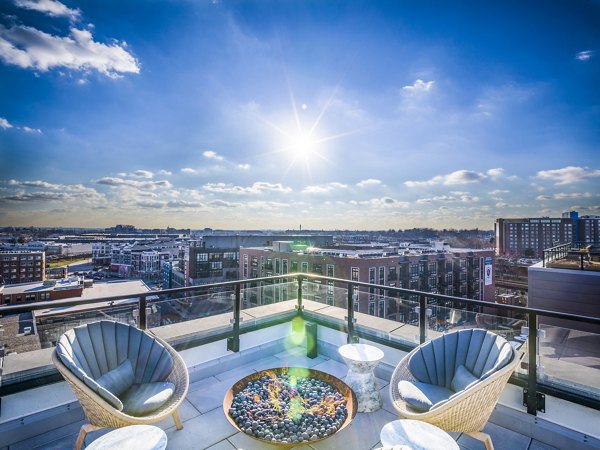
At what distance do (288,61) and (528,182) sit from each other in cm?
2109

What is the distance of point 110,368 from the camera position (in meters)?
2.35

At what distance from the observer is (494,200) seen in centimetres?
2719

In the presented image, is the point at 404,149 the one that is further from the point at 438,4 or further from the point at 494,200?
the point at 494,200

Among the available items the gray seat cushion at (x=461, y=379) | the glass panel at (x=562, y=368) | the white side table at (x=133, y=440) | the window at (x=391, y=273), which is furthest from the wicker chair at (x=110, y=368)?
the window at (x=391, y=273)

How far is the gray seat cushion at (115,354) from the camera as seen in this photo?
2.17 metres

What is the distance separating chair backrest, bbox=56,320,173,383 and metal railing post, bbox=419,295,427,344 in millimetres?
2588

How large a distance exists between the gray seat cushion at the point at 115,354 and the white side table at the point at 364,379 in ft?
5.30

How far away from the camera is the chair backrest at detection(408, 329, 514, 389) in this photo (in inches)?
89.5

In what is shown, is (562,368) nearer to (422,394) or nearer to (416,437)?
(422,394)

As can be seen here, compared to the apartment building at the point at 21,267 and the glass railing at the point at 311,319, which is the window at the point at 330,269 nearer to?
the glass railing at the point at 311,319

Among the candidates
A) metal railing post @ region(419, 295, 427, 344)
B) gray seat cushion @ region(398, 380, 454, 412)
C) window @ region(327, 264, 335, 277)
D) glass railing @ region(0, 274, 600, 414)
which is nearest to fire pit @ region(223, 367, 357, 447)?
gray seat cushion @ region(398, 380, 454, 412)

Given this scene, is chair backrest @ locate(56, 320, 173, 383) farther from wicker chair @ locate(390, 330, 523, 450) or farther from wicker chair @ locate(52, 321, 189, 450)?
wicker chair @ locate(390, 330, 523, 450)

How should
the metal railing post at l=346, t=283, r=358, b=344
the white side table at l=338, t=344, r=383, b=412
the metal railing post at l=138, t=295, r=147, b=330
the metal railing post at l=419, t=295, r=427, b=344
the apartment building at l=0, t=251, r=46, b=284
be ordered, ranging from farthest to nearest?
the apartment building at l=0, t=251, r=46, b=284 → the metal railing post at l=346, t=283, r=358, b=344 → the metal railing post at l=419, t=295, r=427, b=344 → the metal railing post at l=138, t=295, r=147, b=330 → the white side table at l=338, t=344, r=383, b=412

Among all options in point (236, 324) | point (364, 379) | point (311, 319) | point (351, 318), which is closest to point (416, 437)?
point (364, 379)
